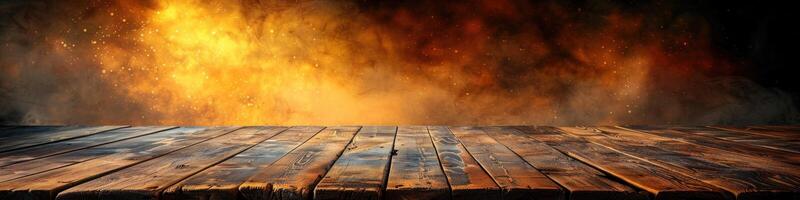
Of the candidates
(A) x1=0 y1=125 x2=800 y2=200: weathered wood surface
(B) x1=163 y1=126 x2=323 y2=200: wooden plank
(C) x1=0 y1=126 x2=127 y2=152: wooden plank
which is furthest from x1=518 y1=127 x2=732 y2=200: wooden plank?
(C) x1=0 y1=126 x2=127 y2=152: wooden plank

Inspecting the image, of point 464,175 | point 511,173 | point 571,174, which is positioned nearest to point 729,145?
point 571,174

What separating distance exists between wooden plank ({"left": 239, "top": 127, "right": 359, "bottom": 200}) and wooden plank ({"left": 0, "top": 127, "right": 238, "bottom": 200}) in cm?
36

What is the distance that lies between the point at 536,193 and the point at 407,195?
9.2 inches

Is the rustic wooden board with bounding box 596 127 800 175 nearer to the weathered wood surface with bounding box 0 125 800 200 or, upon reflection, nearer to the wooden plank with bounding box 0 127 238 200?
the weathered wood surface with bounding box 0 125 800 200

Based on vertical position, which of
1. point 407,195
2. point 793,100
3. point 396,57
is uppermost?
point 396,57

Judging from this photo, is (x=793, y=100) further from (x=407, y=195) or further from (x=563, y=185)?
(x=407, y=195)

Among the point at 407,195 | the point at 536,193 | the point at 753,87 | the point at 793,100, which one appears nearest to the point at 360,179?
the point at 407,195

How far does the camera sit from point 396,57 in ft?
8.37

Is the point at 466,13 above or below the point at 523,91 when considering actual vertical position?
above

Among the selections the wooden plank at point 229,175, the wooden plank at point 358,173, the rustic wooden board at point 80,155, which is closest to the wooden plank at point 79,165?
the rustic wooden board at point 80,155

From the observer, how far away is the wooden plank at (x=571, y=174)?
90 cm

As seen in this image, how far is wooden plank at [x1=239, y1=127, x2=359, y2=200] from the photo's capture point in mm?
921

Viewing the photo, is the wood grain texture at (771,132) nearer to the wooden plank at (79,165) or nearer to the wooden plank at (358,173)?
the wooden plank at (358,173)

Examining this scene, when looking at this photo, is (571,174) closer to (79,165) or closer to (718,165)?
(718,165)
